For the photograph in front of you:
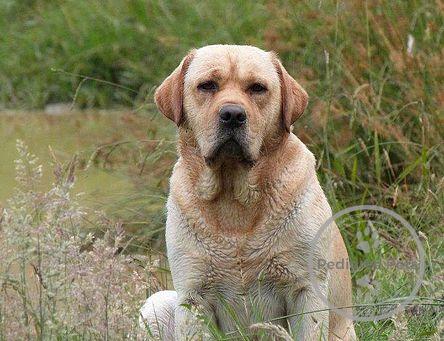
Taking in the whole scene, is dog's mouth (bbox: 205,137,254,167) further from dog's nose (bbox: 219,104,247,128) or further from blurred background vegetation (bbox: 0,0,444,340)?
blurred background vegetation (bbox: 0,0,444,340)

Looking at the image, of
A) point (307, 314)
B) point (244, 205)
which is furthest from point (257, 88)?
point (307, 314)

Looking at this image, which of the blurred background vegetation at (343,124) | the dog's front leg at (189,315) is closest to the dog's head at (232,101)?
the dog's front leg at (189,315)

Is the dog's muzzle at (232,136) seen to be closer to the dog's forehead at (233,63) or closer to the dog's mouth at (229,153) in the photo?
the dog's mouth at (229,153)

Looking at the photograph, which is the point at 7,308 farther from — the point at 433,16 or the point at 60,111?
the point at 60,111

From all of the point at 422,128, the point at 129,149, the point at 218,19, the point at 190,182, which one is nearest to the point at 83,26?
the point at 218,19

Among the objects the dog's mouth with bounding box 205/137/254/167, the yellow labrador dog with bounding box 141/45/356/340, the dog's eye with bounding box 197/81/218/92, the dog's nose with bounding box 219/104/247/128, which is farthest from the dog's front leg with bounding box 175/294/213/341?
the dog's eye with bounding box 197/81/218/92

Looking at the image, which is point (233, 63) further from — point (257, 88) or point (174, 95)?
point (174, 95)

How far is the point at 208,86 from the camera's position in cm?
430

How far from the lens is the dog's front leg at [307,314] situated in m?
4.09

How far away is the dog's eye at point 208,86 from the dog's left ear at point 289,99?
244 millimetres

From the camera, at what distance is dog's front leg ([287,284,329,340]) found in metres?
4.09

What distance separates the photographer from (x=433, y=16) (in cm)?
672

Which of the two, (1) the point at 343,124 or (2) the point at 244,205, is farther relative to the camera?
(1) the point at 343,124

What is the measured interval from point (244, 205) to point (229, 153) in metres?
0.20
